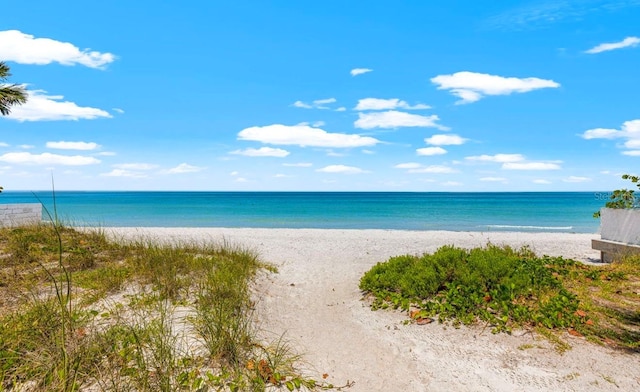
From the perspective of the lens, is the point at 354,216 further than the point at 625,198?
Yes

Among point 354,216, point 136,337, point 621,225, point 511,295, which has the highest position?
point 621,225

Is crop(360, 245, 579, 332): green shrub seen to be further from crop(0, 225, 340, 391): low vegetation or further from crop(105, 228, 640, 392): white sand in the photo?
crop(0, 225, 340, 391): low vegetation

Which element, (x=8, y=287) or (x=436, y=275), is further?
(x=436, y=275)

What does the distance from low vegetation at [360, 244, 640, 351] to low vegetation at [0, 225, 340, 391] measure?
2.95m

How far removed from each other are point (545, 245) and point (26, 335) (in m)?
17.9

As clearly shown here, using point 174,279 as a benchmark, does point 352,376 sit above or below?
below

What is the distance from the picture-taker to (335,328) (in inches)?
272

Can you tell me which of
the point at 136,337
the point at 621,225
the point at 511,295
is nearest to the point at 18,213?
the point at 136,337

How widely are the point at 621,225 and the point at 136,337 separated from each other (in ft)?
46.2

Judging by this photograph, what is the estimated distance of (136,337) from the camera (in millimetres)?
4023

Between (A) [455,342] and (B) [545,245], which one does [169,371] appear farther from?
(B) [545,245]

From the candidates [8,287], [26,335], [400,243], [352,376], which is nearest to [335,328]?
[352,376]

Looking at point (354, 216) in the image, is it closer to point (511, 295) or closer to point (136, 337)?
point (511, 295)

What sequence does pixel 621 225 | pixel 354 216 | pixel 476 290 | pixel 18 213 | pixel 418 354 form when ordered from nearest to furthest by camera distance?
1. pixel 418 354
2. pixel 476 290
3. pixel 621 225
4. pixel 18 213
5. pixel 354 216
